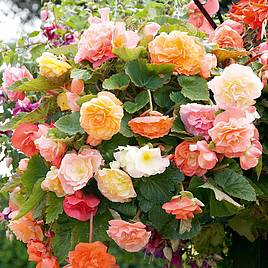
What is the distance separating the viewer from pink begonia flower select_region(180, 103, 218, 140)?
2.44 ft

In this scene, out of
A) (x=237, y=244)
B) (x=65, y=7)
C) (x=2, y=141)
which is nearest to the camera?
(x=237, y=244)

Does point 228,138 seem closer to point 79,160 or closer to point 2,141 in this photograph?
point 79,160

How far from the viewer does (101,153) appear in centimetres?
76

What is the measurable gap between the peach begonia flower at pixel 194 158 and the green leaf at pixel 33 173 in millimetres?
188

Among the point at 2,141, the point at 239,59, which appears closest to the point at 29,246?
the point at 239,59

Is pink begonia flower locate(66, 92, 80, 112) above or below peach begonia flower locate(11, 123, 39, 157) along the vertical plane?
above

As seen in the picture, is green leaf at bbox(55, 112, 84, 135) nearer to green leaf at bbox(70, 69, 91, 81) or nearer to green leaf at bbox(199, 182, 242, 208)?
green leaf at bbox(70, 69, 91, 81)

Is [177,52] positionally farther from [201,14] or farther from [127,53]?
[201,14]

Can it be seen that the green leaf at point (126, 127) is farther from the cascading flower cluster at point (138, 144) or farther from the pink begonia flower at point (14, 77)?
the pink begonia flower at point (14, 77)

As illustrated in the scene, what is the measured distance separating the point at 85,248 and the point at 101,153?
0.39 ft

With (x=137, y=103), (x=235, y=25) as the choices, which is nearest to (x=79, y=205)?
(x=137, y=103)

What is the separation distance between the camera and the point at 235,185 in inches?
28.9

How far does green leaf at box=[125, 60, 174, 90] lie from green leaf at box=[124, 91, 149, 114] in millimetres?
13

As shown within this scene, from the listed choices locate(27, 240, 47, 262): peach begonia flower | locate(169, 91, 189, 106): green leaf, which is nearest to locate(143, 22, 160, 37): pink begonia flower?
locate(169, 91, 189, 106): green leaf
